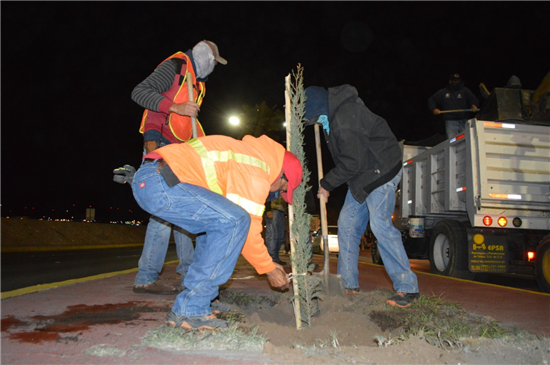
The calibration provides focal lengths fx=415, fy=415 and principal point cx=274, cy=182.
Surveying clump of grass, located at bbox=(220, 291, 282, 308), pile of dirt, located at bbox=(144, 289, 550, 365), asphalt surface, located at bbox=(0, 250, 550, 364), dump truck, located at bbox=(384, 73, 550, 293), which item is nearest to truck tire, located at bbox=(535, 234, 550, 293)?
dump truck, located at bbox=(384, 73, 550, 293)

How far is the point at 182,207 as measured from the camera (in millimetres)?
2695

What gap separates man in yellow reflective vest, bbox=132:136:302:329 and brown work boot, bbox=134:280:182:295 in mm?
1341

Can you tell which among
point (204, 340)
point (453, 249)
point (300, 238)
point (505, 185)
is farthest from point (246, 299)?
point (505, 185)

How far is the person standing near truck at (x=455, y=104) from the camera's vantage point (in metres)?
8.89

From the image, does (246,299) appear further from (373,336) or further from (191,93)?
(191,93)

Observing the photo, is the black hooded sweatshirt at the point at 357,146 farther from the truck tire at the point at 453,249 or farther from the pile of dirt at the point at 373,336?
the truck tire at the point at 453,249

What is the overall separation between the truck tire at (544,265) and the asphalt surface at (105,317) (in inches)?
61.1

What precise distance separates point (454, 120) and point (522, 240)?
3.20 metres

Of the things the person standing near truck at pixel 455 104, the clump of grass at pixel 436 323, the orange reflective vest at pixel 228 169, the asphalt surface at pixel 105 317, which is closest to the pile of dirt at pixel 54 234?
the asphalt surface at pixel 105 317

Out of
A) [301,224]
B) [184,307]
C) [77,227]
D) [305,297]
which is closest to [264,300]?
[305,297]

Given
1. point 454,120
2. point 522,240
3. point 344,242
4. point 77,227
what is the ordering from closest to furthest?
point 344,242, point 522,240, point 454,120, point 77,227

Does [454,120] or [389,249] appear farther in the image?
[454,120]

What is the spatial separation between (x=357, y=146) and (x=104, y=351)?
2.58 meters

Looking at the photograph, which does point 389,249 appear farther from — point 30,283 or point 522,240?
point 30,283
